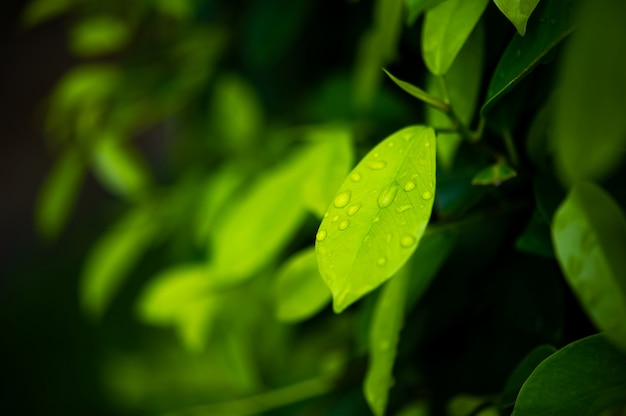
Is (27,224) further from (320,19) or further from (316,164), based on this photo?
(316,164)

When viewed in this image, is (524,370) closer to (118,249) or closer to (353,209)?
(353,209)

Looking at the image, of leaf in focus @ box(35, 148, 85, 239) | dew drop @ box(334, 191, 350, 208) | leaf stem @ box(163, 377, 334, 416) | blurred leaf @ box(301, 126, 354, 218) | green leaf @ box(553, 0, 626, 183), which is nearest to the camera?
green leaf @ box(553, 0, 626, 183)

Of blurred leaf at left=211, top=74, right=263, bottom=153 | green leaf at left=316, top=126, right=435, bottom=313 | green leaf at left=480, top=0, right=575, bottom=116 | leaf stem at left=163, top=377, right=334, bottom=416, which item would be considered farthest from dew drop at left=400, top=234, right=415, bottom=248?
blurred leaf at left=211, top=74, right=263, bottom=153

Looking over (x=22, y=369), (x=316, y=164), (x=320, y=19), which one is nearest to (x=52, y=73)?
(x=22, y=369)

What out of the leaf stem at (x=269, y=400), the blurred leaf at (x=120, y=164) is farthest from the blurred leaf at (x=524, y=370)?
the blurred leaf at (x=120, y=164)

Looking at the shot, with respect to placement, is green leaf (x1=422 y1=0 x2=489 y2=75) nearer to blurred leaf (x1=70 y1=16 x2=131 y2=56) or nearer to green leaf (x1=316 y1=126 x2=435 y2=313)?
green leaf (x1=316 y1=126 x2=435 y2=313)

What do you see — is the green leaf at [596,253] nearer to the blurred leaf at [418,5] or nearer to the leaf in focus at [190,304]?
the blurred leaf at [418,5]

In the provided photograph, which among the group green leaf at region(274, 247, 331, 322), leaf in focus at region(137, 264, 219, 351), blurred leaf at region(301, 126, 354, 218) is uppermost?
blurred leaf at region(301, 126, 354, 218)

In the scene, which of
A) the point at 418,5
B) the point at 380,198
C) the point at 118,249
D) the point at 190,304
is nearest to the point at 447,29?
the point at 418,5
